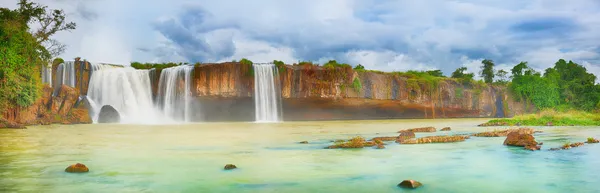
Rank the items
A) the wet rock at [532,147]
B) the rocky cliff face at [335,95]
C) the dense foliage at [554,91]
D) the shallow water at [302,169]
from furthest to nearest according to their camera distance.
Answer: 1. the dense foliage at [554,91]
2. the rocky cliff face at [335,95]
3. the wet rock at [532,147]
4. the shallow water at [302,169]

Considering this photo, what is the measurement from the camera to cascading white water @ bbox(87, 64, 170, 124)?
39.0 meters

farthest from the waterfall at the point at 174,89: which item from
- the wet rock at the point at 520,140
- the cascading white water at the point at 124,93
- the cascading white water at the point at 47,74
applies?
the wet rock at the point at 520,140

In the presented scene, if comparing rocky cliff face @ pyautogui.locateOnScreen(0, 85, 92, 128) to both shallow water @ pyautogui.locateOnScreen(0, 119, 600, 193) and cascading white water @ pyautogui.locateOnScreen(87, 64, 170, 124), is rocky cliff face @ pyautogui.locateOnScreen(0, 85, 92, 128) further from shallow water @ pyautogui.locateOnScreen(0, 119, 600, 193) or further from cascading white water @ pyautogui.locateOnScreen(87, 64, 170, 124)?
shallow water @ pyautogui.locateOnScreen(0, 119, 600, 193)

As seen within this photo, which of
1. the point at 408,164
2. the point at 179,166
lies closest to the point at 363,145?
the point at 408,164

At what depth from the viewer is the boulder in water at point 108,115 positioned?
1478 inches

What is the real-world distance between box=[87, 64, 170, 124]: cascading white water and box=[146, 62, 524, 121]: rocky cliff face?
4.12 m

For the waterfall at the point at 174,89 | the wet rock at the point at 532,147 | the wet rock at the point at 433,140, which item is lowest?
the wet rock at the point at 532,147

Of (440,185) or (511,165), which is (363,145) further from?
(440,185)

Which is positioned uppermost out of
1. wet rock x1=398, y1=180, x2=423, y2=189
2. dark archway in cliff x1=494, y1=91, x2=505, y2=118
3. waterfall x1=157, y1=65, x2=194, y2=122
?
waterfall x1=157, y1=65, x2=194, y2=122

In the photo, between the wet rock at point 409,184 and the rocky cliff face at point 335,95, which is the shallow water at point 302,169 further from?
the rocky cliff face at point 335,95

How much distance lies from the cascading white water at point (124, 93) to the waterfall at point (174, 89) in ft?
2.66

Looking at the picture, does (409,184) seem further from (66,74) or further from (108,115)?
(66,74)

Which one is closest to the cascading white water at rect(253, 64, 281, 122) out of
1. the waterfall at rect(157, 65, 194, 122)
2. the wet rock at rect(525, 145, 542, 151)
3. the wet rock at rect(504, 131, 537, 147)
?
the waterfall at rect(157, 65, 194, 122)

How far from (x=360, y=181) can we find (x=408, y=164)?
2.27 m
